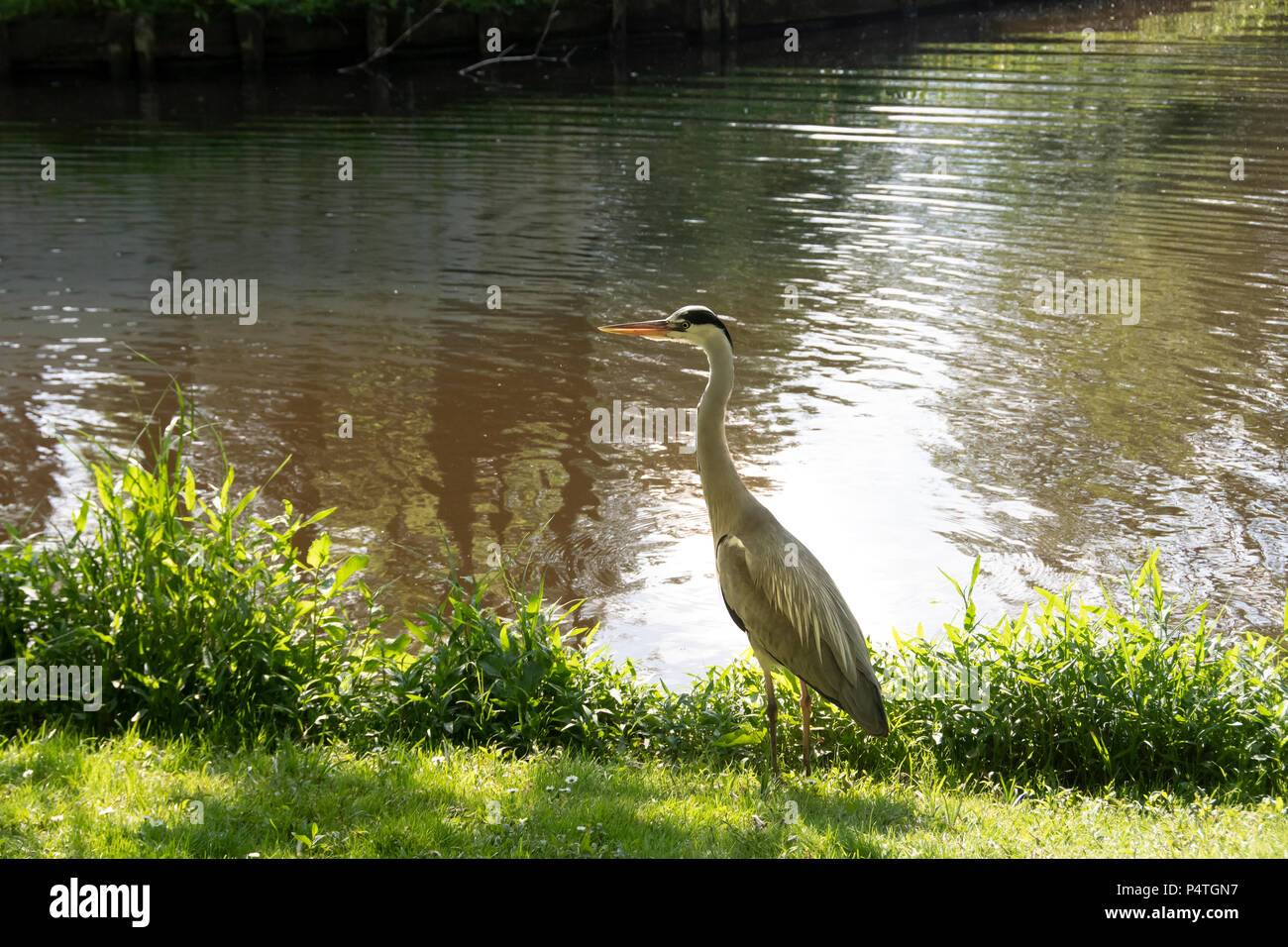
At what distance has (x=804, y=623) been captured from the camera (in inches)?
202

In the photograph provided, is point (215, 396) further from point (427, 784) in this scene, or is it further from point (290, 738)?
point (427, 784)

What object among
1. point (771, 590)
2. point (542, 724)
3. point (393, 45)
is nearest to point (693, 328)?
point (771, 590)

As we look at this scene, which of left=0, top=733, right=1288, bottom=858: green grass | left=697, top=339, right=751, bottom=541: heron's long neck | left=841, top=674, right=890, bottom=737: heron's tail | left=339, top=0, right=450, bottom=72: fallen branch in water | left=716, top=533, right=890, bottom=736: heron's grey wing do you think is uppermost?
left=339, top=0, right=450, bottom=72: fallen branch in water

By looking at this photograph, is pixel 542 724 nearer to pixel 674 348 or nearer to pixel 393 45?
pixel 674 348

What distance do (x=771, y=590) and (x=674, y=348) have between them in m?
6.96

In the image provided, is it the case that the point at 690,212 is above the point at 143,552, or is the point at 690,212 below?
above

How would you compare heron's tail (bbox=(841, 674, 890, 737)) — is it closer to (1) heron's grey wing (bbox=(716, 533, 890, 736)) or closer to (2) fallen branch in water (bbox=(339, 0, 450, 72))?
(1) heron's grey wing (bbox=(716, 533, 890, 736))

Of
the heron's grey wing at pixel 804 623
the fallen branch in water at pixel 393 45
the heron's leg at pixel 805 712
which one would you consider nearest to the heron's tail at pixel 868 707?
the heron's grey wing at pixel 804 623

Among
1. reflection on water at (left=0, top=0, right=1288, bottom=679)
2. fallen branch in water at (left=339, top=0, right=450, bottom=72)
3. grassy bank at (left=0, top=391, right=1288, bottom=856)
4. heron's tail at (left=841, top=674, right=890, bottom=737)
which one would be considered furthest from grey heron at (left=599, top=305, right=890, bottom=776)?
fallen branch in water at (left=339, top=0, right=450, bottom=72)

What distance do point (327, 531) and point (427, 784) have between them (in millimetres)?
3575

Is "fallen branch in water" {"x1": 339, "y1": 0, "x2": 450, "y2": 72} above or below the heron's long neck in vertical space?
above

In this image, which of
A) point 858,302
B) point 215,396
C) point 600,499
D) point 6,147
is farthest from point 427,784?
point 6,147

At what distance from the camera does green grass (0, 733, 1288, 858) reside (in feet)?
13.6
